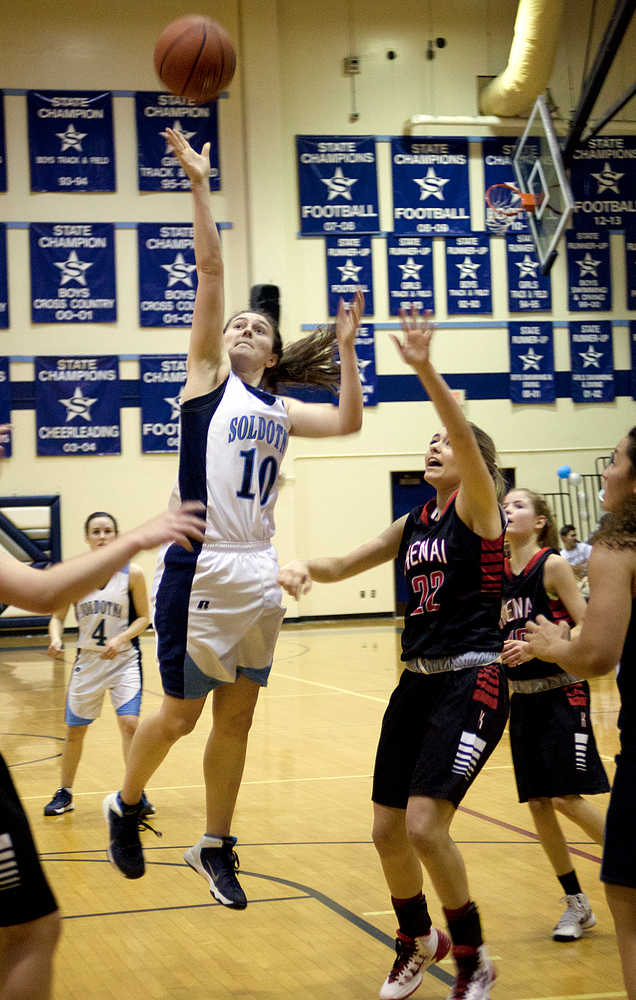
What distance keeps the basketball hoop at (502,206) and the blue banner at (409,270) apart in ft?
3.45

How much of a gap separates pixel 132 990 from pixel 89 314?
1331cm

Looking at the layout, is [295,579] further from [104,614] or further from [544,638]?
[104,614]

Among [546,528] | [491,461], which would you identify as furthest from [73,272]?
[491,461]

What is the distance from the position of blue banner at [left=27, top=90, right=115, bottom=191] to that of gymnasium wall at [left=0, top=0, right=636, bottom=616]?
0.53ft

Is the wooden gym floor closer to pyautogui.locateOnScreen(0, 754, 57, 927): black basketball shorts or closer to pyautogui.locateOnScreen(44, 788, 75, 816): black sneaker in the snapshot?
pyautogui.locateOnScreen(44, 788, 75, 816): black sneaker

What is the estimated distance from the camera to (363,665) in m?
11.9

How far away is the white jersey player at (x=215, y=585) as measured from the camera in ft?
11.8

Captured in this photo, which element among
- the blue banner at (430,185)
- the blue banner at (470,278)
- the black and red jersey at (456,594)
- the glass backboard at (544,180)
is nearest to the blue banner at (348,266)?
the blue banner at (430,185)

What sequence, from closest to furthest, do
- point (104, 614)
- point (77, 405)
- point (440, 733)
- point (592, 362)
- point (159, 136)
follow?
point (440, 733), point (104, 614), point (77, 405), point (159, 136), point (592, 362)

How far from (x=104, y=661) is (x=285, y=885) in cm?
203

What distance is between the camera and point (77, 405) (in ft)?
51.6

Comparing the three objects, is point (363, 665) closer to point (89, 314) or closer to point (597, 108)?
point (89, 314)

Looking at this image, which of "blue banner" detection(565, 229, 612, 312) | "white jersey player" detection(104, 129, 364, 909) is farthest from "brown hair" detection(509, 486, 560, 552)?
"blue banner" detection(565, 229, 612, 312)

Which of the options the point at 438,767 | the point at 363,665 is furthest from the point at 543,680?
the point at 363,665
